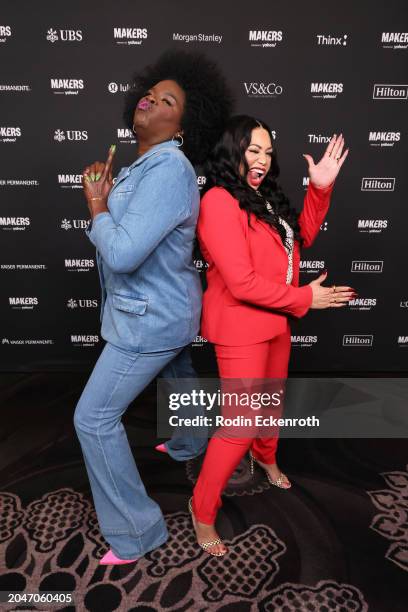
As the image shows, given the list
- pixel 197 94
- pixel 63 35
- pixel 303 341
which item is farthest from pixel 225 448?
pixel 63 35

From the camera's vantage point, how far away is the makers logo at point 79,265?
3.03 m

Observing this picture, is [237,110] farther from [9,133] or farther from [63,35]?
[9,133]

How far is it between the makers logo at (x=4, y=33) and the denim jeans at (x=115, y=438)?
87.3 inches

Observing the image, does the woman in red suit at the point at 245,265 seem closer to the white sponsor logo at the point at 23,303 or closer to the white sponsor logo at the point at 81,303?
the white sponsor logo at the point at 81,303

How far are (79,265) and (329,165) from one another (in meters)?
1.94

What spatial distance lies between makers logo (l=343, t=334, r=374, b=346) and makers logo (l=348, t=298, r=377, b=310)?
0.66 ft

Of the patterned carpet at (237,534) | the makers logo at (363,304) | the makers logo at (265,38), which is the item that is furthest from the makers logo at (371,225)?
the patterned carpet at (237,534)

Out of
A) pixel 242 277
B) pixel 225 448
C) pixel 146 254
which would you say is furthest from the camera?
pixel 225 448

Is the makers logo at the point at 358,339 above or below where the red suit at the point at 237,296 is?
below

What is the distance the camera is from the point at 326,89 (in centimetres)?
277

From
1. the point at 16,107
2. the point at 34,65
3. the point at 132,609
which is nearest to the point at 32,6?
the point at 34,65

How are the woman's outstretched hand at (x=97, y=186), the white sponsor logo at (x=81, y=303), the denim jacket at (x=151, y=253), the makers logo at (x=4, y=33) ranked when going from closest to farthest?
the denim jacket at (x=151, y=253), the woman's outstretched hand at (x=97, y=186), the makers logo at (x=4, y=33), the white sponsor logo at (x=81, y=303)

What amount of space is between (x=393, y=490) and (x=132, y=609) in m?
1.18

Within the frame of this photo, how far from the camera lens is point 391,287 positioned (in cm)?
310
